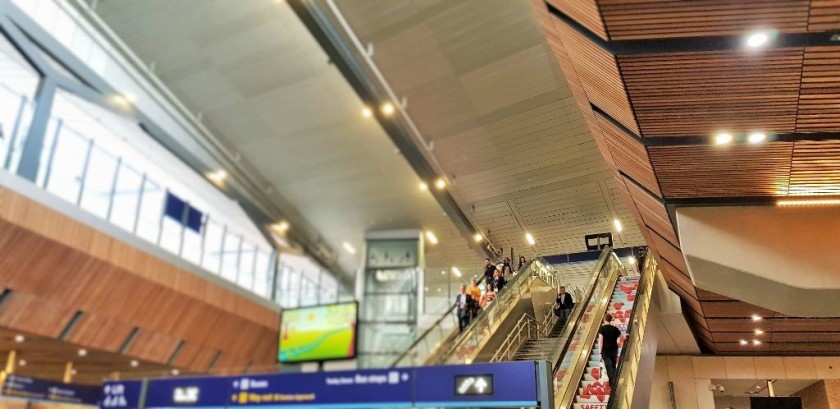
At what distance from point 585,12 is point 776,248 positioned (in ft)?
13.9

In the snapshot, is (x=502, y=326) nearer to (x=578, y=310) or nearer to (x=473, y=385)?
(x=578, y=310)

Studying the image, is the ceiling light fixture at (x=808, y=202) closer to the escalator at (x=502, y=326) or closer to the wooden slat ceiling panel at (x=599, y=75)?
the wooden slat ceiling panel at (x=599, y=75)

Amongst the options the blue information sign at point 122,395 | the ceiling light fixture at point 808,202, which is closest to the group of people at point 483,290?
the ceiling light fixture at point 808,202

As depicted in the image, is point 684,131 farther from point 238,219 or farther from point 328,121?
point 238,219

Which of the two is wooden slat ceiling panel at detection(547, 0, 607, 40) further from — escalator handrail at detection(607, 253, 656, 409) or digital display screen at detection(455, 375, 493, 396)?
escalator handrail at detection(607, 253, 656, 409)

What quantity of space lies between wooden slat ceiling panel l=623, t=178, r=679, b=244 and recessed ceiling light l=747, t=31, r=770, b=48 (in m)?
3.12

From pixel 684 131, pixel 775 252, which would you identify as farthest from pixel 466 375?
pixel 775 252

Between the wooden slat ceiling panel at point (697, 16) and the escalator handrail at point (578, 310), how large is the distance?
3.99 meters

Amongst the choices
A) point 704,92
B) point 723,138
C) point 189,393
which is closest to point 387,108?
point 189,393

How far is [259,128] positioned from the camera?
15.1 m

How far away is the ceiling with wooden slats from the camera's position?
3529 millimetres

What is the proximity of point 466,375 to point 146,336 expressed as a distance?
45.6 feet

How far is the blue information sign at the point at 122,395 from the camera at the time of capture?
593 centimetres

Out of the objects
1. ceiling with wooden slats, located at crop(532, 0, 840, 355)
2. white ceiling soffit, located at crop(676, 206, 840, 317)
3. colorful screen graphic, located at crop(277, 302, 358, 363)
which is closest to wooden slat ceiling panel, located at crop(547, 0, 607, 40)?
ceiling with wooden slats, located at crop(532, 0, 840, 355)
